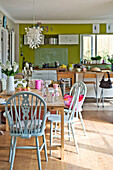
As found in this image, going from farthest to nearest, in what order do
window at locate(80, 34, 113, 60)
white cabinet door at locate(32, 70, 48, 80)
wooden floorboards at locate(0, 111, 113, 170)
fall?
window at locate(80, 34, 113, 60) < white cabinet door at locate(32, 70, 48, 80) < wooden floorboards at locate(0, 111, 113, 170)

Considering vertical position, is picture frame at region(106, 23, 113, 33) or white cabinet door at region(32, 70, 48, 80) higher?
picture frame at region(106, 23, 113, 33)

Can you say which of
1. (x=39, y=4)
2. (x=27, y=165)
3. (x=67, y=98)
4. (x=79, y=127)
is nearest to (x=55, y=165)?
(x=27, y=165)

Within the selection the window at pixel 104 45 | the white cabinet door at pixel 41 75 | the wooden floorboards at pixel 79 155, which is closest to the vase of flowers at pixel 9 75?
the wooden floorboards at pixel 79 155

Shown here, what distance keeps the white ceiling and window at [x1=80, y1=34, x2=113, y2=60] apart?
97 cm

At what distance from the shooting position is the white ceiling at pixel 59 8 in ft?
22.6

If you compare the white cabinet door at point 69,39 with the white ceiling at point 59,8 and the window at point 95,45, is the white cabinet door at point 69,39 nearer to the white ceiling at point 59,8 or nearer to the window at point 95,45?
the window at point 95,45

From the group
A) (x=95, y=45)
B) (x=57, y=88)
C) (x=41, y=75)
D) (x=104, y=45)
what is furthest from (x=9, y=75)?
(x=104, y=45)

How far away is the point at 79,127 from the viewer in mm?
4863

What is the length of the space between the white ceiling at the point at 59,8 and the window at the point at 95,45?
969mm

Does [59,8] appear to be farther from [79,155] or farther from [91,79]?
[79,155]

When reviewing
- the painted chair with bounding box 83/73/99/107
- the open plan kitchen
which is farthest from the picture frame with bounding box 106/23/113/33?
the painted chair with bounding box 83/73/99/107

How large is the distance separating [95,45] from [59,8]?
11.0ft

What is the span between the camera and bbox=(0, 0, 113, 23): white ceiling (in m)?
6.89

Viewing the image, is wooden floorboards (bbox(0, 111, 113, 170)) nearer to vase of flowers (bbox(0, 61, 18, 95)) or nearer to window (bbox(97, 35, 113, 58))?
vase of flowers (bbox(0, 61, 18, 95))
